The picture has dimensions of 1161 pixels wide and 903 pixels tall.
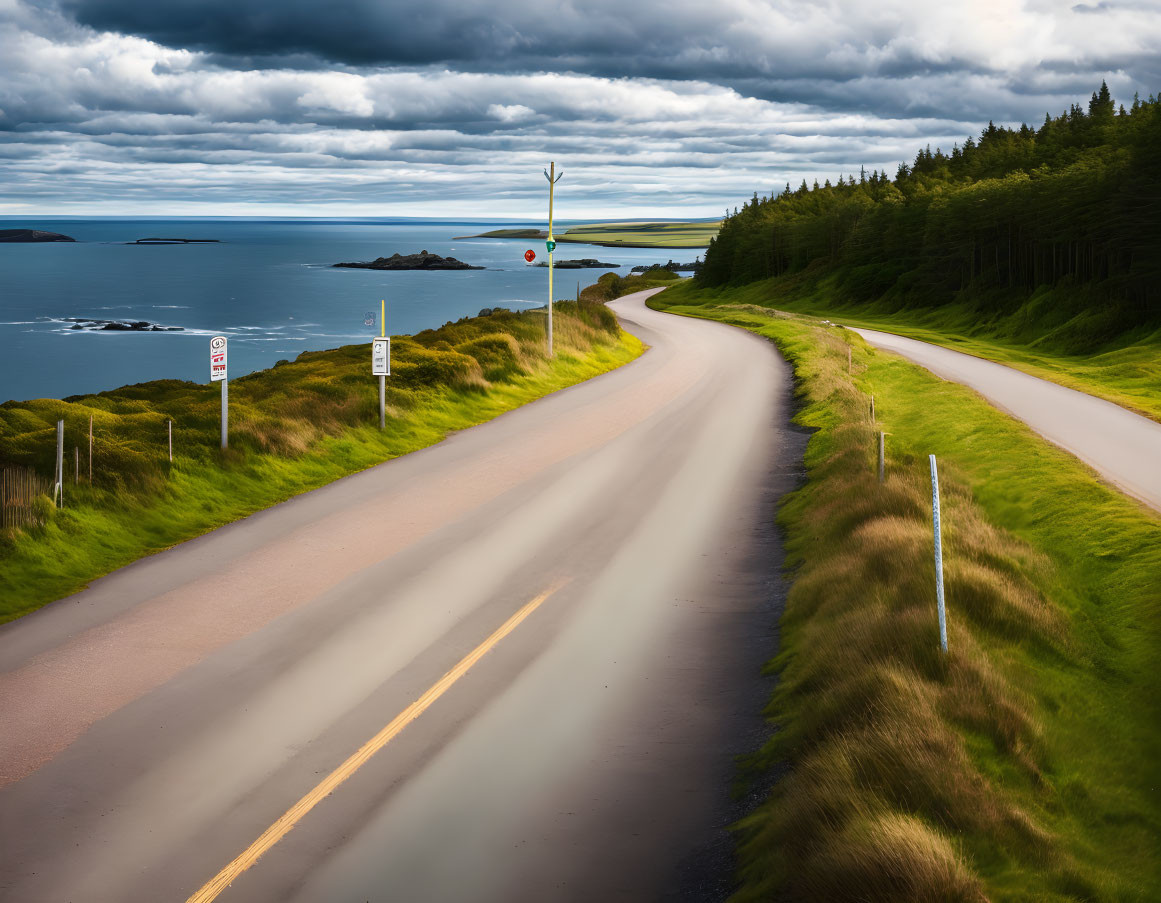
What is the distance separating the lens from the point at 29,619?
1169cm

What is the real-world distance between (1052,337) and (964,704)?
54.7m

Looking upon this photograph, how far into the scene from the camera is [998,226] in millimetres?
74875

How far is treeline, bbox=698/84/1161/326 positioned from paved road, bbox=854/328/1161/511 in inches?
732

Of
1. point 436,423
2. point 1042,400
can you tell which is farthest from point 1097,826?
point 1042,400

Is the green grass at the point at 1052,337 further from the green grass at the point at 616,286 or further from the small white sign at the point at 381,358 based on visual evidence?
the green grass at the point at 616,286

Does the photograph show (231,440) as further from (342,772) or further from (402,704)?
(342,772)

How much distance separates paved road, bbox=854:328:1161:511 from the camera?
18.9 meters

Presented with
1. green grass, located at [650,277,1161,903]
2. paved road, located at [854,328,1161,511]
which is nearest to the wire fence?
green grass, located at [650,277,1161,903]

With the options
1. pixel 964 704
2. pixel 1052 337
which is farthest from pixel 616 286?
pixel 964 704

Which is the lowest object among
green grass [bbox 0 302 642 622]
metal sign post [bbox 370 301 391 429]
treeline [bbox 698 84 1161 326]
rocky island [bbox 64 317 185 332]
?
rocky island [bbox 64 317 185 332]

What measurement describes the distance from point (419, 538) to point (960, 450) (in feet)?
40.9

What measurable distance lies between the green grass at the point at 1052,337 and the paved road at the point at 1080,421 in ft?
3.75

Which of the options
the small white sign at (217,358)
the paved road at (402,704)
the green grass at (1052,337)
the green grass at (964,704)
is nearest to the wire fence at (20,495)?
the paved road at (402,704)

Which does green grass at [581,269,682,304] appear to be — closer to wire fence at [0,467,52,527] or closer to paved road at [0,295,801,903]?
paved road at [0,295,801,903]
